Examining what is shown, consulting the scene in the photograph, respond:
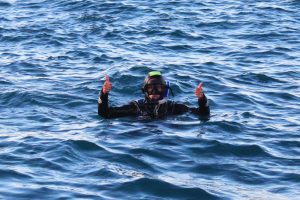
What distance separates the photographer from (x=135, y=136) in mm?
13453

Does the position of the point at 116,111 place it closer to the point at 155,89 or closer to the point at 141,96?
the point at 155,89

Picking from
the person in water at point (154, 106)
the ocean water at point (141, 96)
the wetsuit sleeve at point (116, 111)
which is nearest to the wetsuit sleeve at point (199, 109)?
the person in water at point (154, 106)

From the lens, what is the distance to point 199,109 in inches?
576

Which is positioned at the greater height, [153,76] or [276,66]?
[153,76]

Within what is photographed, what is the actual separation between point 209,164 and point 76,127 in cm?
358

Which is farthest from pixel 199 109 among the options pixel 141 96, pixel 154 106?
pixel 141 96

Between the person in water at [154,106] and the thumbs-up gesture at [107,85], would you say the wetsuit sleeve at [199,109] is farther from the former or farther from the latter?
the thumbs-up gesture at [107,85]

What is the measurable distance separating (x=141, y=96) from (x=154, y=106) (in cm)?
250

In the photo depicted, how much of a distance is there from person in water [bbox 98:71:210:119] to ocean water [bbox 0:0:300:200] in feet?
0.72

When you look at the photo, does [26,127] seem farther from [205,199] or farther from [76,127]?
[205,199]

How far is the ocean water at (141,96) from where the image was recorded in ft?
35.5

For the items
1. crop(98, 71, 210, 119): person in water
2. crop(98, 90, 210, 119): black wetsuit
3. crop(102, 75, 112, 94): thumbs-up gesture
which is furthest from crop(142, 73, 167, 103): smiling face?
crop(102, 75, 112, 94): thumbs-up gesture

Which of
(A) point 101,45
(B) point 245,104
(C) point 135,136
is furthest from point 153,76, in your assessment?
(A) point 101,45

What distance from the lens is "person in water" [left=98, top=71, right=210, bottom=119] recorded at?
14.5 meters
